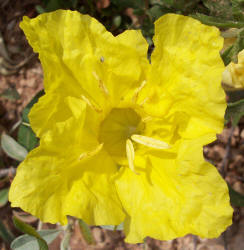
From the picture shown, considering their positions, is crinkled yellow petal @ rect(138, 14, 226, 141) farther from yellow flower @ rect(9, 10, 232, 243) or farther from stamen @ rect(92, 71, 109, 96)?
stamen @ rect(92, 71, 109, 96)

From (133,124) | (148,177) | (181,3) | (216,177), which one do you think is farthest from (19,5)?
(216,177)

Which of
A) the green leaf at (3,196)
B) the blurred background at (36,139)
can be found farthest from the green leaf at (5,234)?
the green leaf at (3,196)

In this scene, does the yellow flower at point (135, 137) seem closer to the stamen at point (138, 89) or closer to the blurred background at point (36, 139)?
the stamen at point (138, 89)

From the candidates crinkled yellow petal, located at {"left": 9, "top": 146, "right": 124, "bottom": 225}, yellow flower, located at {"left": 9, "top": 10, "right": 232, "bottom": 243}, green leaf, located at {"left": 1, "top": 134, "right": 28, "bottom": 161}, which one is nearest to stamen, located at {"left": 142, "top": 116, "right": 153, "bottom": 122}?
yellow flower, located at {"left": 9, "top": 10, "right": 232, "bottom": 243}

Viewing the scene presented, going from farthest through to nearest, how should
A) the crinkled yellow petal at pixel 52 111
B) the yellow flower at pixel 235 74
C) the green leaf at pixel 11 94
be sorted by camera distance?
the green leaf at pixel 11 94 → the yellow flower at pixel 235 74 → the crinkled yellow petal at pixel 52 111

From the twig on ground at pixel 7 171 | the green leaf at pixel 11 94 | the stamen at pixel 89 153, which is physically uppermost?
the stamen at pixel 89 153

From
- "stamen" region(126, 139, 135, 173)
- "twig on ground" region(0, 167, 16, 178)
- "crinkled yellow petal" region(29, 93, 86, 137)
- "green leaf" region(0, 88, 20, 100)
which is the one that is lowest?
"twig on ground" region(0, 167, 16, 178)
